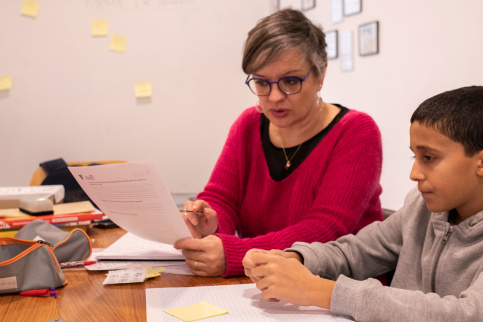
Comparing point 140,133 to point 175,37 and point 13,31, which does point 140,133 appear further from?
point 13,31

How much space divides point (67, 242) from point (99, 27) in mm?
2294

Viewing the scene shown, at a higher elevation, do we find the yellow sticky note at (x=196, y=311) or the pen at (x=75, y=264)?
the yellow sticky note at (x=196, y=311)

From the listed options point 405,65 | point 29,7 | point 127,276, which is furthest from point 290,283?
point 29,7

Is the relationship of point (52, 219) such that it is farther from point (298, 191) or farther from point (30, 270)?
point (298, 191)

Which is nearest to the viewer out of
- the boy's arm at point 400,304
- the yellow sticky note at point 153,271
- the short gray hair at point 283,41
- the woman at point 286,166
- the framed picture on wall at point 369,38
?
the boy's arm at point 400,304

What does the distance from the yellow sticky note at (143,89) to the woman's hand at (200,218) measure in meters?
2.10

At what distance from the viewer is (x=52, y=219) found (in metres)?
1.54

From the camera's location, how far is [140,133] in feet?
11.1

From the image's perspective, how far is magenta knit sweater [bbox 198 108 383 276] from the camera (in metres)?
1.30

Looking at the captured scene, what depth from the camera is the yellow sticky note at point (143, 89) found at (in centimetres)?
336

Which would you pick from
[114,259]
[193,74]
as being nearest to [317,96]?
[114,259]

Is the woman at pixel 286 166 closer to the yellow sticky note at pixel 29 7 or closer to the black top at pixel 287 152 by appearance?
the black top at pixel 287 152

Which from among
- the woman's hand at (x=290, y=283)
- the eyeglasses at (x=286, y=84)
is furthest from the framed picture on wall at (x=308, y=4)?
the woman's hand at (x=290, y=283)

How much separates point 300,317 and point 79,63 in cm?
274
